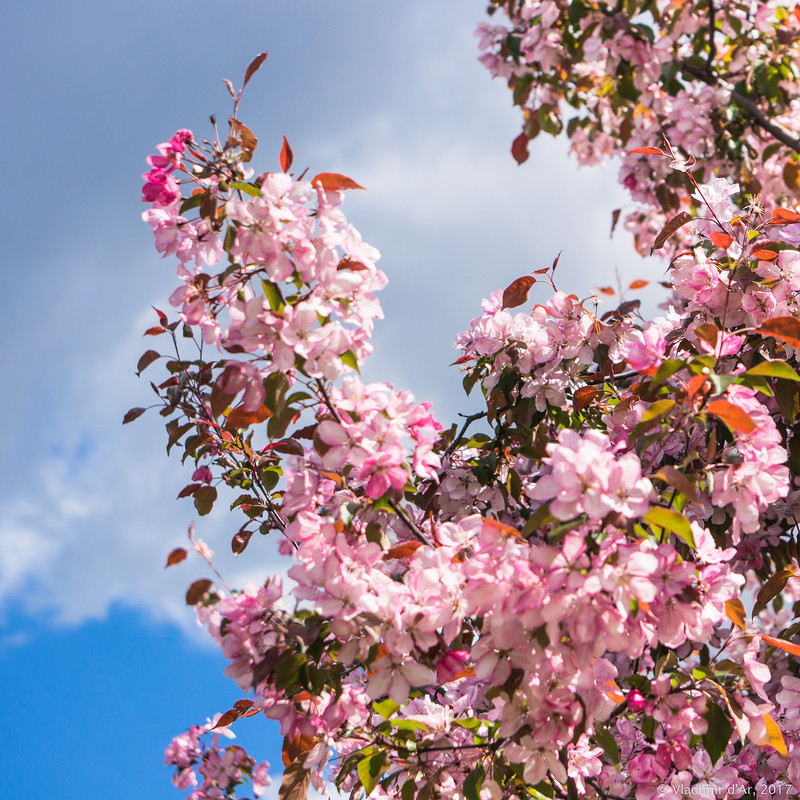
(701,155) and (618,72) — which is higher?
(618,72)

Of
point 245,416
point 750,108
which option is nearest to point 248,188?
point 245,416

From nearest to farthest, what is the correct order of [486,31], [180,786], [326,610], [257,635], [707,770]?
[326,610], [257,635], [707,770], [486,31], [180,786]

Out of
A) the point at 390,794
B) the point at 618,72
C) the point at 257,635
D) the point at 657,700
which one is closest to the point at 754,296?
the point at 657,700

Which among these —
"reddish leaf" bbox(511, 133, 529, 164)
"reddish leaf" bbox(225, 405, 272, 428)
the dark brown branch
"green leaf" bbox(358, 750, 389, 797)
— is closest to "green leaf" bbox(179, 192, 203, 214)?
"reddish leaf" bbox(225, 405, 272, 428)

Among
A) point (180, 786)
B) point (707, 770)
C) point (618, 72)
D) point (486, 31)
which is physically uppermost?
point (486, 31)

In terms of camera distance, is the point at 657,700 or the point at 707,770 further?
the point at 707,770

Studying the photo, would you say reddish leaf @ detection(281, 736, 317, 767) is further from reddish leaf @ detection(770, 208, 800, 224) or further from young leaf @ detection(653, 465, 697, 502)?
reddish leaf @ detection(770, 208, 800, 224)

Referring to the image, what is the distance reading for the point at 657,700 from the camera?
1.39 meters

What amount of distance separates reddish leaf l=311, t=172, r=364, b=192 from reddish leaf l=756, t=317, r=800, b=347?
831 millimetres

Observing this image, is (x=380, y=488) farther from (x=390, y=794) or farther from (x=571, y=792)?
(x=390, y=794)

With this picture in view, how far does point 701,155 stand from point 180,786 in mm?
4720

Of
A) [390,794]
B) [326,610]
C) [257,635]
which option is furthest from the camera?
[390,794]

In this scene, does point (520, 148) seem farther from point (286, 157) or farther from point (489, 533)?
point (489, 533)

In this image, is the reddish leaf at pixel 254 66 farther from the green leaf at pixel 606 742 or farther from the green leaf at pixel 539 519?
the green leaf at pixel 606 742
